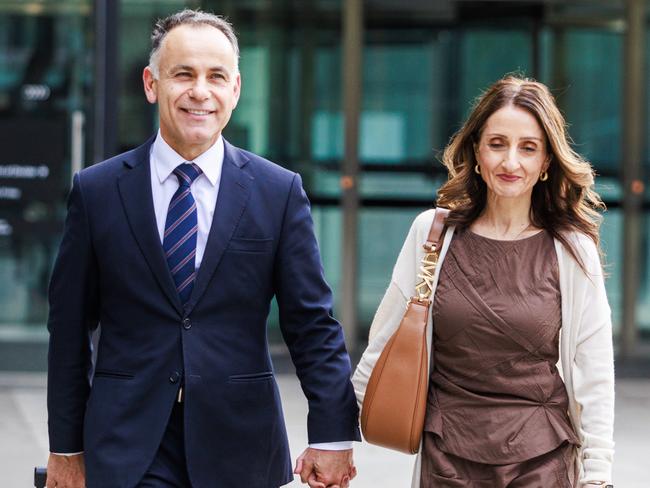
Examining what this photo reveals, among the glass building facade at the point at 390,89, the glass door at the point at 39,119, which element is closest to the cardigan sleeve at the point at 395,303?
the glass door at the point at 39,119

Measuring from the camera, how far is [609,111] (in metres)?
10.5

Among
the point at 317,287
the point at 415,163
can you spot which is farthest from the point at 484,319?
the point at 415,163

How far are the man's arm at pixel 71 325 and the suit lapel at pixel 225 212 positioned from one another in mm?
300

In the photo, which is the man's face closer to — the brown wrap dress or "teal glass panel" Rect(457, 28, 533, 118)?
the brown wrap dress

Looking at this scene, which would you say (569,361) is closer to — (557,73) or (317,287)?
(317,287)

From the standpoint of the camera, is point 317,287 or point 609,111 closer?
point 317,287

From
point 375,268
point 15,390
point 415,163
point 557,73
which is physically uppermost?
point 557,73

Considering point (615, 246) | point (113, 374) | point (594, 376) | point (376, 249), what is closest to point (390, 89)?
point (376, 249)

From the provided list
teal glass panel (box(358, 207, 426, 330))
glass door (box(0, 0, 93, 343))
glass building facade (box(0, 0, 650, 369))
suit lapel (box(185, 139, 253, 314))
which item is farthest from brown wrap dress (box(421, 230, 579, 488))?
teal glass panel (box(358, 207, 426, 330))

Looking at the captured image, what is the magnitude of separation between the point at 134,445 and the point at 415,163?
737 centimetres

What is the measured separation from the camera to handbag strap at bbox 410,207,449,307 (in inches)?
141

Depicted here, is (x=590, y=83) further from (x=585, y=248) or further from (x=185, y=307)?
(x=185, y=307)

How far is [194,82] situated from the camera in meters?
3.35

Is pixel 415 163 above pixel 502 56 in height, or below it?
below
